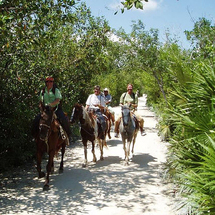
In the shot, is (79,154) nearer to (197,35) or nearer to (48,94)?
(48,94)

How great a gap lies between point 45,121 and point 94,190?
219 cm

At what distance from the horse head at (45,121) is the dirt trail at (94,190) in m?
1.47

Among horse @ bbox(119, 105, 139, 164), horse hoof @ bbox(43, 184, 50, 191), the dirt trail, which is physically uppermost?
horse @ bbox(119, 105, 139, 164)

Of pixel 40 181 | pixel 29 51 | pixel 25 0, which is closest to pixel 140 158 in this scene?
pixel 40 181

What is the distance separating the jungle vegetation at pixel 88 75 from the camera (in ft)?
15.7

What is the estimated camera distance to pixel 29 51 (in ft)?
29.7

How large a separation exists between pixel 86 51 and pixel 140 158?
6.43 meters

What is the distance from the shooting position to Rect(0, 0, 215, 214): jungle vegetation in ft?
15.7

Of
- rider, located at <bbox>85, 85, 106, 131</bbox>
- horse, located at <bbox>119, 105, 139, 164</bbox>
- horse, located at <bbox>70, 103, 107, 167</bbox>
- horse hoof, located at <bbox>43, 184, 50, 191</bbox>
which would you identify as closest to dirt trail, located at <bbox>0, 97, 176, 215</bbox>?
horse hoof, located at <bbox>43, 184, 50, 191</bbox>

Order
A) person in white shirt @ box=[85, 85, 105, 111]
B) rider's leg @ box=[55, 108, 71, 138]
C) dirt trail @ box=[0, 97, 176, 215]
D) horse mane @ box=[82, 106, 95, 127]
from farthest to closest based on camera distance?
person in white shirt @ box=[85, 85, 105, 111]
horse mane @ box=[82, 106, 95, 127]
rider's leg @ box=[55, 108, 71, 138]
dirt trail @ box=[0, 97, 176, 215]

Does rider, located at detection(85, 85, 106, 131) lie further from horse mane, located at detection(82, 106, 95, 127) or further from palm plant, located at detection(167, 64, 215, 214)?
palm plant, located at detection(167, 64, 215, 214)

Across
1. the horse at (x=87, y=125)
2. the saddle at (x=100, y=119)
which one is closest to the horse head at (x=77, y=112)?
the horse at (x=87, y=125)

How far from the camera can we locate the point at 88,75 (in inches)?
601

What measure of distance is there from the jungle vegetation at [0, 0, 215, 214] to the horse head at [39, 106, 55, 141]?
164cm
